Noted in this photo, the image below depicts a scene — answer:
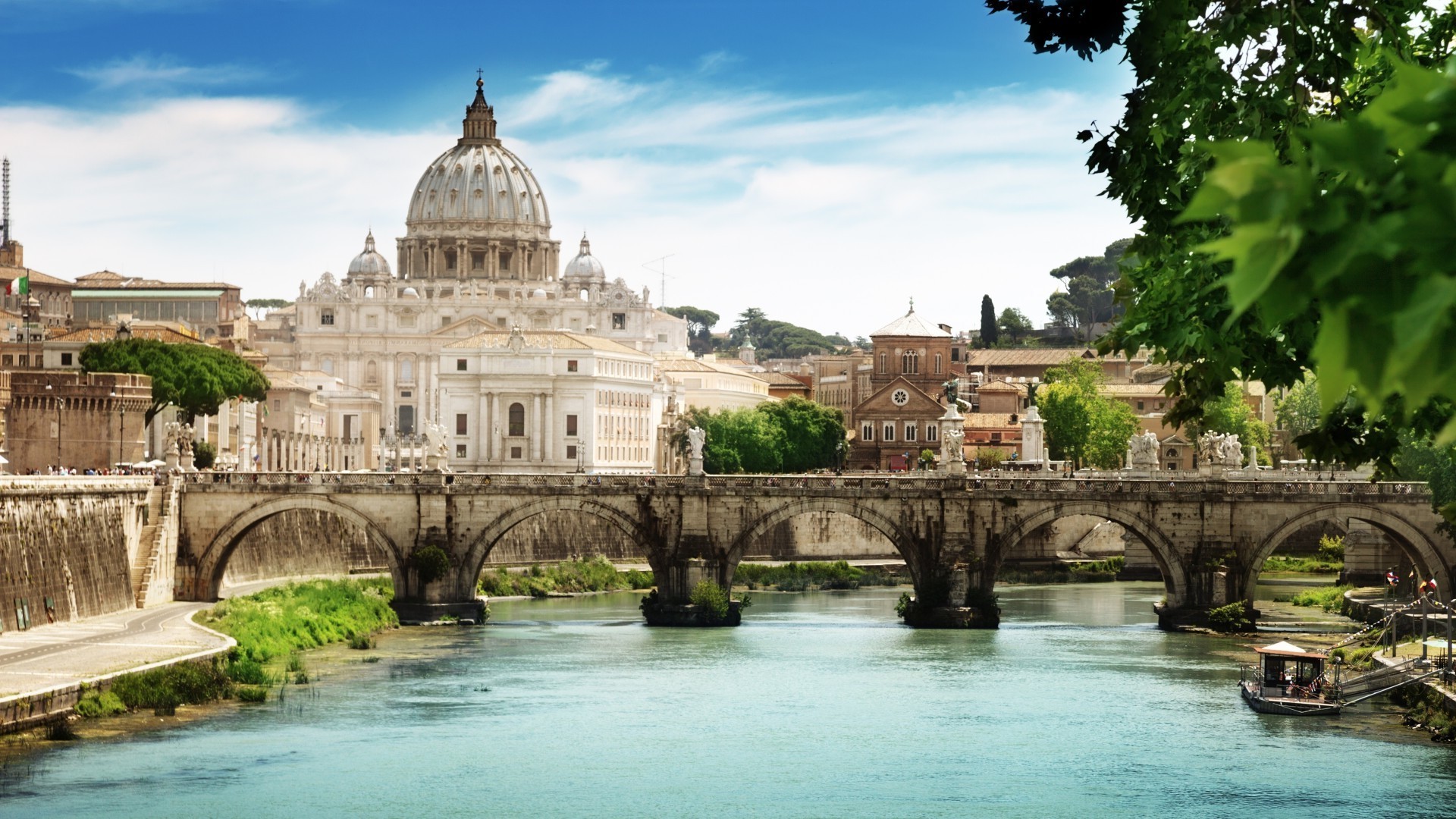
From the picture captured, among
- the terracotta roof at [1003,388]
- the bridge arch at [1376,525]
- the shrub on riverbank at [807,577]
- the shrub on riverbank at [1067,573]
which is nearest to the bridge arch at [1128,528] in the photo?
the bridge arch at [1376,525]

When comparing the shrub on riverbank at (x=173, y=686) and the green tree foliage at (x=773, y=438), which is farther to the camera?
the green tree foliage at (x=773, y=438)

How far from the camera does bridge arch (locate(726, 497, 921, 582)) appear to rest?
62.0 m

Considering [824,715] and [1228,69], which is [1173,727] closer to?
[824,715]

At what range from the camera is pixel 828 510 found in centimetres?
6197

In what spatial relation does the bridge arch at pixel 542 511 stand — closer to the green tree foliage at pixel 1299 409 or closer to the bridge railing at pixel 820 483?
the bridge railing at pixel 820 483

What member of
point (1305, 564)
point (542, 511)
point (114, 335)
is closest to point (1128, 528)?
point (542, 511)

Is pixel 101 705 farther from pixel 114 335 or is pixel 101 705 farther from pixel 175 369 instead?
pixel 114 335

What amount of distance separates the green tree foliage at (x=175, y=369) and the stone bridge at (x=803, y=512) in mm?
16016

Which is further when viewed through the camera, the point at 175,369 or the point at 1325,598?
the point at 175,369

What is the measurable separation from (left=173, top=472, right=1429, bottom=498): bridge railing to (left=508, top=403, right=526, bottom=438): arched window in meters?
48.1

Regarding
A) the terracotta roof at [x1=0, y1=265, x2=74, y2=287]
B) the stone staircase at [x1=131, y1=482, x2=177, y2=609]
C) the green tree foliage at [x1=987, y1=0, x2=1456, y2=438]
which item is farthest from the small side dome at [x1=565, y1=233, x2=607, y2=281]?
the green tree foliage at [x1=987, y1=0, x2=1456, y2=438]

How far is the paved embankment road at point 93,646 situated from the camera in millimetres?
36750

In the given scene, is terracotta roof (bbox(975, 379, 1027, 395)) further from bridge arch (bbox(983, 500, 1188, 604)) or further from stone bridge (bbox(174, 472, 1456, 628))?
bridge arch (bbox(983, 500, 1188, 604))

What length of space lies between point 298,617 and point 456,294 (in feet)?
358
